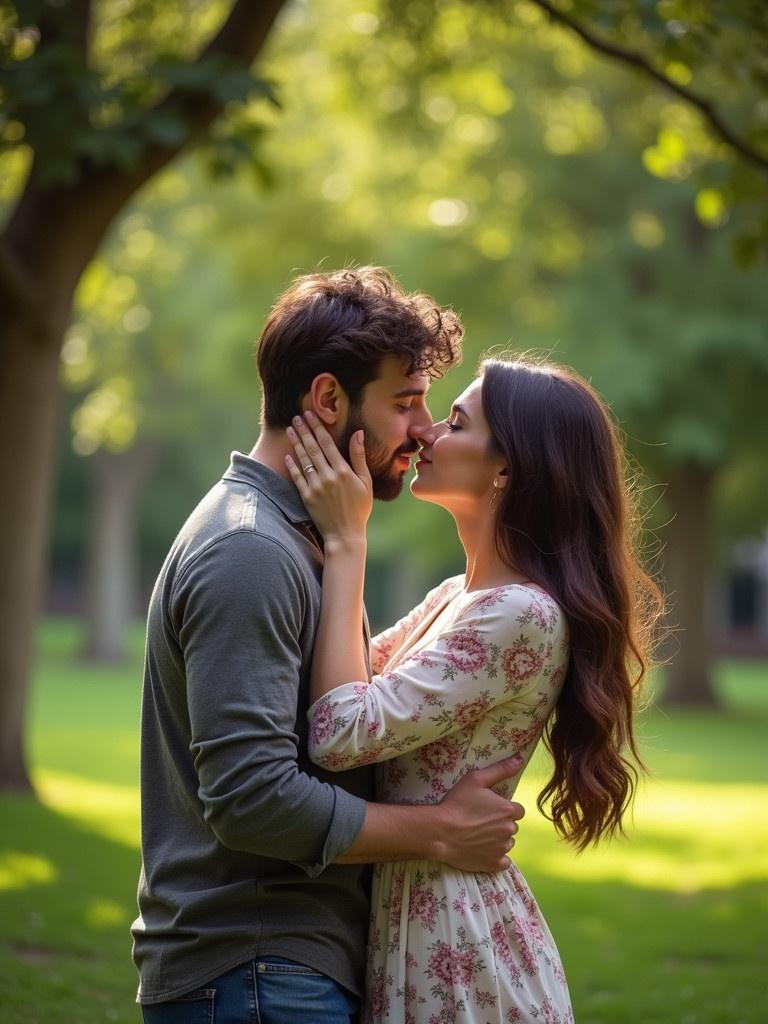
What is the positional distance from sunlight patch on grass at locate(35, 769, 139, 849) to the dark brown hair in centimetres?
716

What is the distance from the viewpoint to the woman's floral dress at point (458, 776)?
2.88m

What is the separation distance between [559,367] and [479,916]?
1.35 metres

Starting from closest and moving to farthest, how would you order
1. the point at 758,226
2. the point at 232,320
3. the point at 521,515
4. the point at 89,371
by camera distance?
the point at 521,515, the point at 758,226, the point at 232,320, the point at 89,371

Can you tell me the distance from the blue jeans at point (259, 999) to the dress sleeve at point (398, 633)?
1093 millimetres

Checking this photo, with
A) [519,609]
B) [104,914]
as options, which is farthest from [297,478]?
[104,914]

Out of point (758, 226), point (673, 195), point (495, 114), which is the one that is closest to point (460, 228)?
point (495, 114)

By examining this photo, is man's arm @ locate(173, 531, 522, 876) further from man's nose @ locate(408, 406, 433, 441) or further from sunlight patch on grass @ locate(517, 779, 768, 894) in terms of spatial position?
sunlight patch on grass @ locate(517, 779, 768, 894)

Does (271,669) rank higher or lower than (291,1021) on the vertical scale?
higher

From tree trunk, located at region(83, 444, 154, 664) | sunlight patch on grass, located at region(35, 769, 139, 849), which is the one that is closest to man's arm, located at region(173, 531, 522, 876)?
sunlight patch on grass, located at region(35, 769, 139, 849)

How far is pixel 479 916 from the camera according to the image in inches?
117

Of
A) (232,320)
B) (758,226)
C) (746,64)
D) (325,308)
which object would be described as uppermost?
(746,64)

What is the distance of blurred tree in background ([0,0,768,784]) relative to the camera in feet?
29.9

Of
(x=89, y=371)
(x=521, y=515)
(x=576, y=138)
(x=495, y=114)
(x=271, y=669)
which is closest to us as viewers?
(x=271, y=669)

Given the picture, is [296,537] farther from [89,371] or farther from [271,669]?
[89,371]
